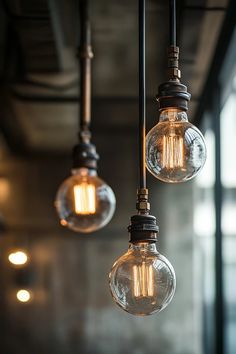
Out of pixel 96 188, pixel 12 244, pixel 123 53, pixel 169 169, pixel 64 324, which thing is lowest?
pixel 169 169

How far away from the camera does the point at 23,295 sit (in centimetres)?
722

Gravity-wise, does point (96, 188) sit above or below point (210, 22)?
below

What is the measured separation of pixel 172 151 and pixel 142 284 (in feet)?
1.08

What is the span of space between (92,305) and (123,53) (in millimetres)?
2362

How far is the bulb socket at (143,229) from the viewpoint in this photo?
2.24 m

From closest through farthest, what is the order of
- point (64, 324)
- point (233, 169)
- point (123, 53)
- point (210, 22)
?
point (210, 22) < point (123, 53) < point (64, 324) < point (233, 169)

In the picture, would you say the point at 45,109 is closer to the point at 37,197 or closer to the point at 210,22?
the point at 37,197

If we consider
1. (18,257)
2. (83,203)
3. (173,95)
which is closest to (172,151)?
(173,95)

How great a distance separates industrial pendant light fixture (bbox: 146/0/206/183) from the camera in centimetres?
219

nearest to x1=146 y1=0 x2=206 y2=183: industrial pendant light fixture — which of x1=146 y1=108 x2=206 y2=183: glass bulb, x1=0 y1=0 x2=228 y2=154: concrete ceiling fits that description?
x1=146 y1=108 x2=206 y2=183: glass bulb

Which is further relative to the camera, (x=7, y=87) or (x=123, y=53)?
(x=7, y=87)

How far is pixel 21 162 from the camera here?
7.36 metres

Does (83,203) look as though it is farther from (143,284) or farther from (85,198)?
(143,284)

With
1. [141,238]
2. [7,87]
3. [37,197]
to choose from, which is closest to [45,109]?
[7,87]
